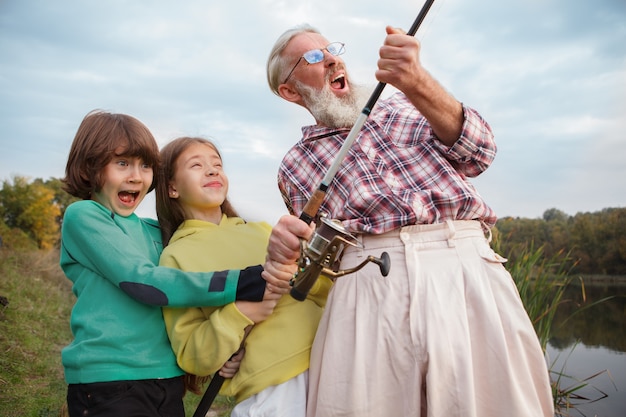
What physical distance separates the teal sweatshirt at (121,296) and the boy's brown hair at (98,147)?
0.20 m

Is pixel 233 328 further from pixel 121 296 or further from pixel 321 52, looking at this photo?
pixel 321 52

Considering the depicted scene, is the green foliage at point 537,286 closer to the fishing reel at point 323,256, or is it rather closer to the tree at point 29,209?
the fishing reel at point 323,256

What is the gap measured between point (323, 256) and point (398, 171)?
2.26ft

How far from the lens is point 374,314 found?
216 centimetres

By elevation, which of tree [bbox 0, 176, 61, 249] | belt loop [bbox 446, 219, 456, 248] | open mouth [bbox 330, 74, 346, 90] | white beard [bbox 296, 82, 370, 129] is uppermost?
tree [bbox 0, 176, 61, 249]

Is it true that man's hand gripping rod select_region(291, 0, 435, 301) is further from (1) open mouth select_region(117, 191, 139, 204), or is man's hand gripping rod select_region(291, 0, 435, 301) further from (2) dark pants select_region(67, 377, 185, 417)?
(1) open mouth select_region(117, 191, 139, 204)

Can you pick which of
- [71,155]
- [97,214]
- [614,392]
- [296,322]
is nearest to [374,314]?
[296,322]

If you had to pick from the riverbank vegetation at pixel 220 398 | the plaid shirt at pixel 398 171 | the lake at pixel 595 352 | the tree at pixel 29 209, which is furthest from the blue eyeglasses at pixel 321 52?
the tree at pixel 29 209

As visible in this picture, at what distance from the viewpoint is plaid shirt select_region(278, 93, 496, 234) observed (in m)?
2.23

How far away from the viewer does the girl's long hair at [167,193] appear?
106 inches

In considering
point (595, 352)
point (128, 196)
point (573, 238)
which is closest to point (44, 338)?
point (128, 196)

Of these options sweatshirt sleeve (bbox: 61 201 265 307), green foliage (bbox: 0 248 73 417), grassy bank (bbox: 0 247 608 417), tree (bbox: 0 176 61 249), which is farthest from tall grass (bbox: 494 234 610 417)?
tree (bbox: 0 176 61 249)

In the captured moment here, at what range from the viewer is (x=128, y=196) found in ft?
8.16

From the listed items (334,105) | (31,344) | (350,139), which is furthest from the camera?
(31,344)
